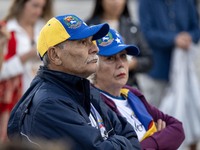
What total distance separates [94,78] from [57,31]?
0.81 m

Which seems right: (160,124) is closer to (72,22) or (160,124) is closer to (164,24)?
(72,22)

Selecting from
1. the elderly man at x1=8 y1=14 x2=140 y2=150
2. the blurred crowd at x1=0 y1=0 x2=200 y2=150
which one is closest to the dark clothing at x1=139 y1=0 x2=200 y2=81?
the blurred crowd at x1=0 y1=0 x2=200 y2=150

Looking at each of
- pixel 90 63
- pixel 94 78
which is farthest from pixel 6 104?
pixel 90 63

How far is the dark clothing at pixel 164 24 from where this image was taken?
784cm

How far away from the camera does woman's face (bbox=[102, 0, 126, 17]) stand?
23.1 feet

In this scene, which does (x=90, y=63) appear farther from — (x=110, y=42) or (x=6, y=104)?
(x=6, y=104)

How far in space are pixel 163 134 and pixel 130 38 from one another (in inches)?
101

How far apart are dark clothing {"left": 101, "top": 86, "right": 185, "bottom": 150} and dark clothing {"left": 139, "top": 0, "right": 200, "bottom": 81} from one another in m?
3.27

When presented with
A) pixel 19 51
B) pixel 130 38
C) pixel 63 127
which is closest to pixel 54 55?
pixel 63 127

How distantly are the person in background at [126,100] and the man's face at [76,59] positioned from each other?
0.49 metres

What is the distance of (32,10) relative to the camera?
274 inches

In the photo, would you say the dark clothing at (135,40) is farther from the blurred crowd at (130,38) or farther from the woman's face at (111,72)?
the woman's face at (111,72)

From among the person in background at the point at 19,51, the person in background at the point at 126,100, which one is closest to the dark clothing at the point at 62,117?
the person in background at the point at 126,100

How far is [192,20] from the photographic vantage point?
8031mm
